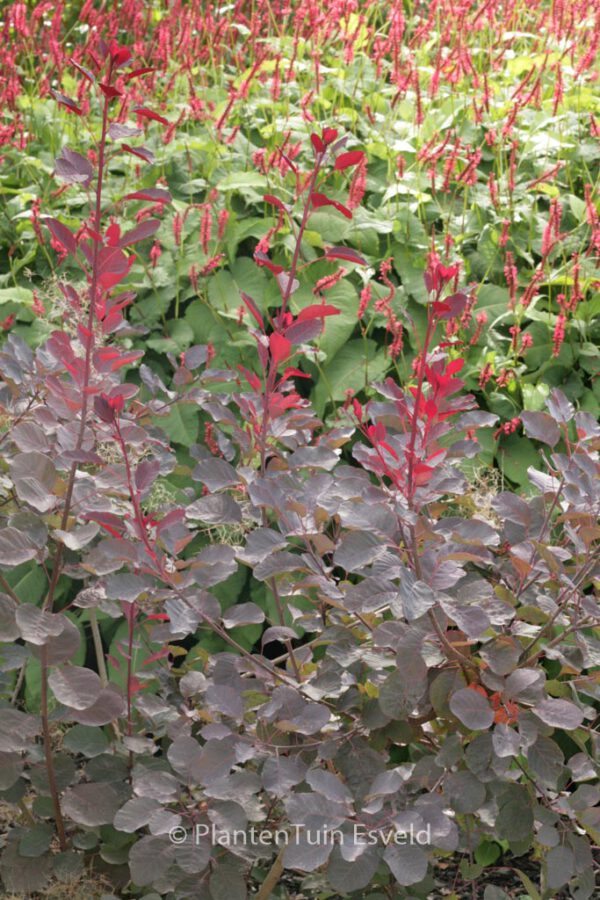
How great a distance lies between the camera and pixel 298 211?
2873 mm

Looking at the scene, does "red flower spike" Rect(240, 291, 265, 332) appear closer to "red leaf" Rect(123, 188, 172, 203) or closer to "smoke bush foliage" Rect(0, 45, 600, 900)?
"smoke bush foliage" Rect(0, 45, 600, 900)

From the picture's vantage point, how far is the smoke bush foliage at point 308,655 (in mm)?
1310

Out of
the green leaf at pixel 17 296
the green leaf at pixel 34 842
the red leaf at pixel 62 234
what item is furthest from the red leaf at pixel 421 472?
the green leaf at pixel 17 296

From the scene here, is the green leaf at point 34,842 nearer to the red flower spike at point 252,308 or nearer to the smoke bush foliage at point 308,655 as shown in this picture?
the smoke bush foliage at point 308,655

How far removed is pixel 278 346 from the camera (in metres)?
1.42

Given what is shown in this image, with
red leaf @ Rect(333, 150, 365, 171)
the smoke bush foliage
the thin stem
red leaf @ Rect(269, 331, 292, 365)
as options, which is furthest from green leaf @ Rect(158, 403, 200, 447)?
red leaf @ Rect(333, 150, 365, 171)

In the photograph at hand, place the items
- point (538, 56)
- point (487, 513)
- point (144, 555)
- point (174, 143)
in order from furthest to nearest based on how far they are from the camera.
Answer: point (538, 56)
point (174, 143)
point (487, 513)
point (144, 555)

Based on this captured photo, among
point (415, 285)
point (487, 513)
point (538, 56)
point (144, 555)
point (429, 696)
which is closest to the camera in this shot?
point (144, 555)

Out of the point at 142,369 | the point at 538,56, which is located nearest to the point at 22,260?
the point at 142,369

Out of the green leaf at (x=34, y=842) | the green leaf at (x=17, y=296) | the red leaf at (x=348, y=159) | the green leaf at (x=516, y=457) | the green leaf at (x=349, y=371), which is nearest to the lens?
the red leaf at (x=348, y=159)

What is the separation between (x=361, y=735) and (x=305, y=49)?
3.12m

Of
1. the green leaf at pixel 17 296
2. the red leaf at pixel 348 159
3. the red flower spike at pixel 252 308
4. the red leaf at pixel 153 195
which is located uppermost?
the red leaf at pixel 348 159

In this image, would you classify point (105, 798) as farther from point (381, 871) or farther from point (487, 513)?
point (487, 513)

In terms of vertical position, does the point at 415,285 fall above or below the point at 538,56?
below
